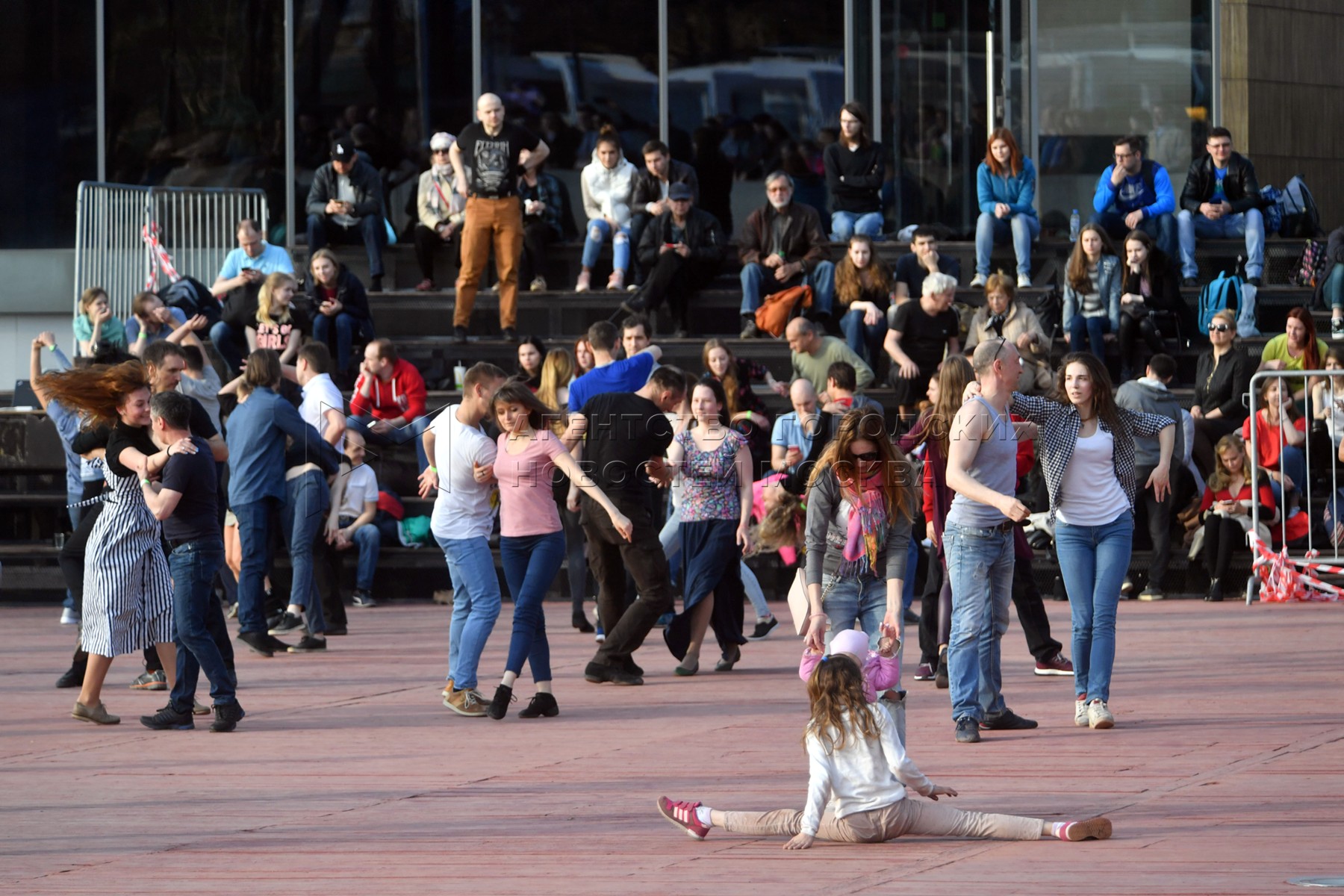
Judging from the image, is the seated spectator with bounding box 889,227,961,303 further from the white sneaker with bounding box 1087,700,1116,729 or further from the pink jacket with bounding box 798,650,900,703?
the pink jacket with bounding box 798,650,900,703

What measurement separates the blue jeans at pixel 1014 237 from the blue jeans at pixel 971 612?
10.7 metres

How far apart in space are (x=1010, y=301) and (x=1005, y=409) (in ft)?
27.6

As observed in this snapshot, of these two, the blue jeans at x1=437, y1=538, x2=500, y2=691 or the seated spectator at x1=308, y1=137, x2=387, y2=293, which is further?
the seated spectator at x1=308, y1=137, x2=387, y2=293

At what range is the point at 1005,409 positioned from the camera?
945cm

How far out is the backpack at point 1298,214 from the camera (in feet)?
70.8

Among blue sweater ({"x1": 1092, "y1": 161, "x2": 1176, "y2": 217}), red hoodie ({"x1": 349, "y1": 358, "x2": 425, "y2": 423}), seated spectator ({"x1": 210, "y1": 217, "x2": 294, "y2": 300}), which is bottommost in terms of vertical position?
red hoodie ({"x1": 349, "y1": 358, "x2": 425, "y2": 423})

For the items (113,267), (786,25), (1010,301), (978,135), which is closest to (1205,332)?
(1010,301)

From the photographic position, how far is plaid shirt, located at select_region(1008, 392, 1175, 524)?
9586 mm

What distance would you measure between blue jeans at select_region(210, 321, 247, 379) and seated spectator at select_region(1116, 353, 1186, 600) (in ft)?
27.0

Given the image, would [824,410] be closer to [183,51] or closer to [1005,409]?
[1005,409]

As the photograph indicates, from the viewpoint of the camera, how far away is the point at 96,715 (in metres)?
10.4

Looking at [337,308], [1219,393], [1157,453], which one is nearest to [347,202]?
[337,308]

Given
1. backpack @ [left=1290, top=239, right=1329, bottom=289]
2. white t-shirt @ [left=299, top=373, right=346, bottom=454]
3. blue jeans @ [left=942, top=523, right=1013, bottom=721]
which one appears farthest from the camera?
backpack @ [left=1290, top=239, right=1329, bottom=289]

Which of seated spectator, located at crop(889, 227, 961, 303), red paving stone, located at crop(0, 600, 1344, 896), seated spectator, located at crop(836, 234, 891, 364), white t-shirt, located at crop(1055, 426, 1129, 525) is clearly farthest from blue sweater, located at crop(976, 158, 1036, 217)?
white t-shirt, located at crop(1055, 426, 1129, 525)
